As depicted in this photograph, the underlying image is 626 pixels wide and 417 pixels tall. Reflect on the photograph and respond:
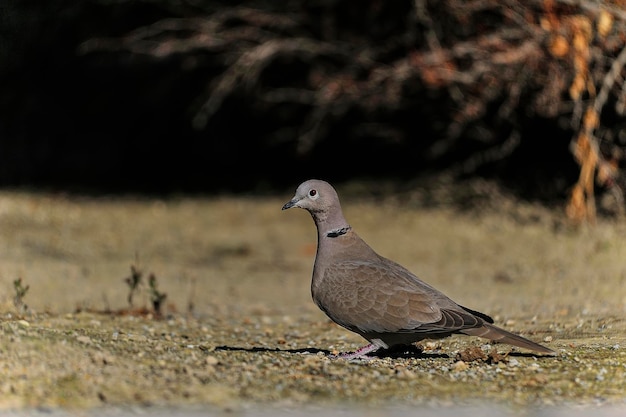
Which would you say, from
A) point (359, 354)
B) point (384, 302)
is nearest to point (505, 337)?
point (384, 302)

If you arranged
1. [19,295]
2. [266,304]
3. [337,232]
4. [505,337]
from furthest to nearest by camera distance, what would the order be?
1. [266,304]
2. [19,295]
3. [337,232]
4. [505,337]

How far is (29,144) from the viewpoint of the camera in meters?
11.7

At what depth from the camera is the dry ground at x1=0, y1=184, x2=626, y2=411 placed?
345 centimetres

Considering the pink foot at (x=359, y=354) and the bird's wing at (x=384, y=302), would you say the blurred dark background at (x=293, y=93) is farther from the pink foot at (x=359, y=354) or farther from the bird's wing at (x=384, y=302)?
the pink foot at (x=359, y=354)

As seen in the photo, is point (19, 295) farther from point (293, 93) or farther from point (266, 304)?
point (293, 93)

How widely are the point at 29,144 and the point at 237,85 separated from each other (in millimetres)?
3008

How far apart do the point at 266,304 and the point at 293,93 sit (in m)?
4.09

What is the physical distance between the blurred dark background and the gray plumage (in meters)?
3.10

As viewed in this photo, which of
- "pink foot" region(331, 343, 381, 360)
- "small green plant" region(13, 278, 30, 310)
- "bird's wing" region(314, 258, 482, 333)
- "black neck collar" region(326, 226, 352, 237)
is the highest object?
"black neck collar" region(326, 226, 352, 237)

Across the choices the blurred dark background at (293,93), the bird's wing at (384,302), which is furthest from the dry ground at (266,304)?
the blurred dark background at (293,93)

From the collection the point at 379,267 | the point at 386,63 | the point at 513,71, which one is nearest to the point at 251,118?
the point at 386,63

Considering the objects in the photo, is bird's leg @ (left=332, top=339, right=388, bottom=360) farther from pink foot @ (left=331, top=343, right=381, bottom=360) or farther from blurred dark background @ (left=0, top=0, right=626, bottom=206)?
blurred dark background @ (left=0, top=0, right=626, bottom=206)

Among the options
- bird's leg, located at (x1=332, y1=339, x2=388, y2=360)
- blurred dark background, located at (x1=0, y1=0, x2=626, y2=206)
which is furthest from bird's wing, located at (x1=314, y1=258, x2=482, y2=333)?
blurred dark background, located at (x1=0, y1=0, x2=626, y2=206)

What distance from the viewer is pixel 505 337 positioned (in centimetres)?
386
